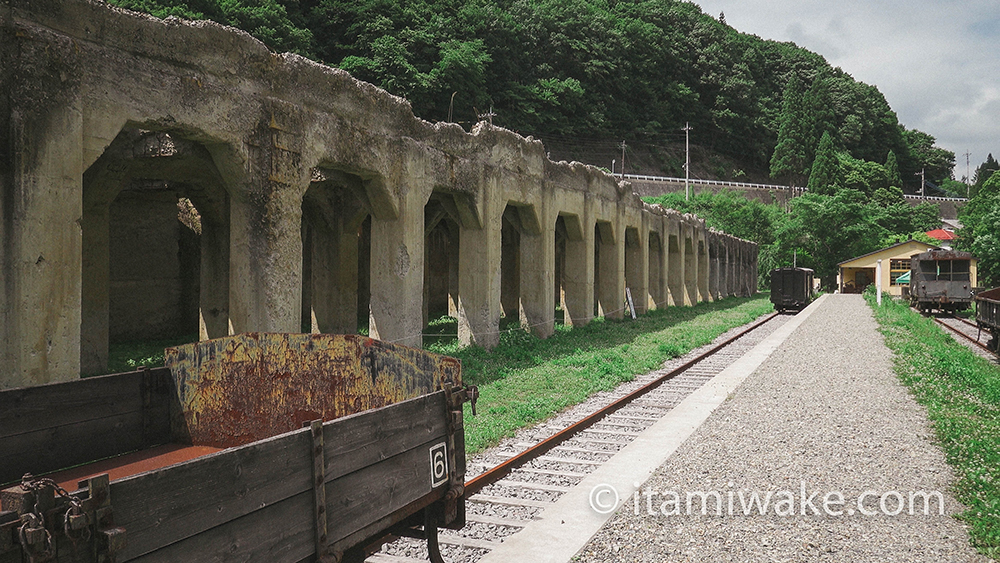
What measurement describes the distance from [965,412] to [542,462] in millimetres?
6367

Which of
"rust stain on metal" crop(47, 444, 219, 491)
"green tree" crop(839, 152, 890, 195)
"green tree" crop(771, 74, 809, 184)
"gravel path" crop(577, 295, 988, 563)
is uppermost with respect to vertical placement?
"green tree" crop(771, 74, 809, 184)

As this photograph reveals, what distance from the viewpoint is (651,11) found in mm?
92188

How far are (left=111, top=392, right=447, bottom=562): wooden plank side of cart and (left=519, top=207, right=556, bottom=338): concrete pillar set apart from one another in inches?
561

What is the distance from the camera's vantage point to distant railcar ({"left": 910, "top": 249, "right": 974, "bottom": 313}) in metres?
30.1

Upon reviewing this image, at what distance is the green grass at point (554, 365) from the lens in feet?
31.3

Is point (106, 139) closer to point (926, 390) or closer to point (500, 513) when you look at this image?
point (500, 513)

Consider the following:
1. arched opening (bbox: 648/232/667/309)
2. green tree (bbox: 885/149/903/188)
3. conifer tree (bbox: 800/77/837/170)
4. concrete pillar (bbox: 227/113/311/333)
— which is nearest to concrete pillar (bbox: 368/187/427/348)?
concrete pillar (bbox: 227/113/311/333)

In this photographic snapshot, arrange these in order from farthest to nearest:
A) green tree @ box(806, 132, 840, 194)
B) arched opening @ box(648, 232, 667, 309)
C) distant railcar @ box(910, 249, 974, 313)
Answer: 1. green tree @ box(806, 132, 840, 194)
2. arched opening @ box(648, 232, 667, 309)
3. distant railcar @ box(910, 249, 974, 313)

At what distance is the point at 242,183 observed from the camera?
9.63 meters

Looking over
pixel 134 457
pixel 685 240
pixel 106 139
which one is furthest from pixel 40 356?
pixel 685 240

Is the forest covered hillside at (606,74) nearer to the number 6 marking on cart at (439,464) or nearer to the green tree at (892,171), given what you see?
the green tree at (892,171)

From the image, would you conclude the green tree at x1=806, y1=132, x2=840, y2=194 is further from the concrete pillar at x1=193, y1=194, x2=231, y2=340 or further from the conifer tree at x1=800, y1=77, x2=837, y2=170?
the concrete pillar at x1=193, y1=194, x2=231, y2=340

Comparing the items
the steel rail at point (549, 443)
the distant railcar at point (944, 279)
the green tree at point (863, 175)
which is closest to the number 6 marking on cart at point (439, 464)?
the steel rail at point (549, 443)

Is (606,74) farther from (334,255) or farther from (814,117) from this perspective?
(334,255)
